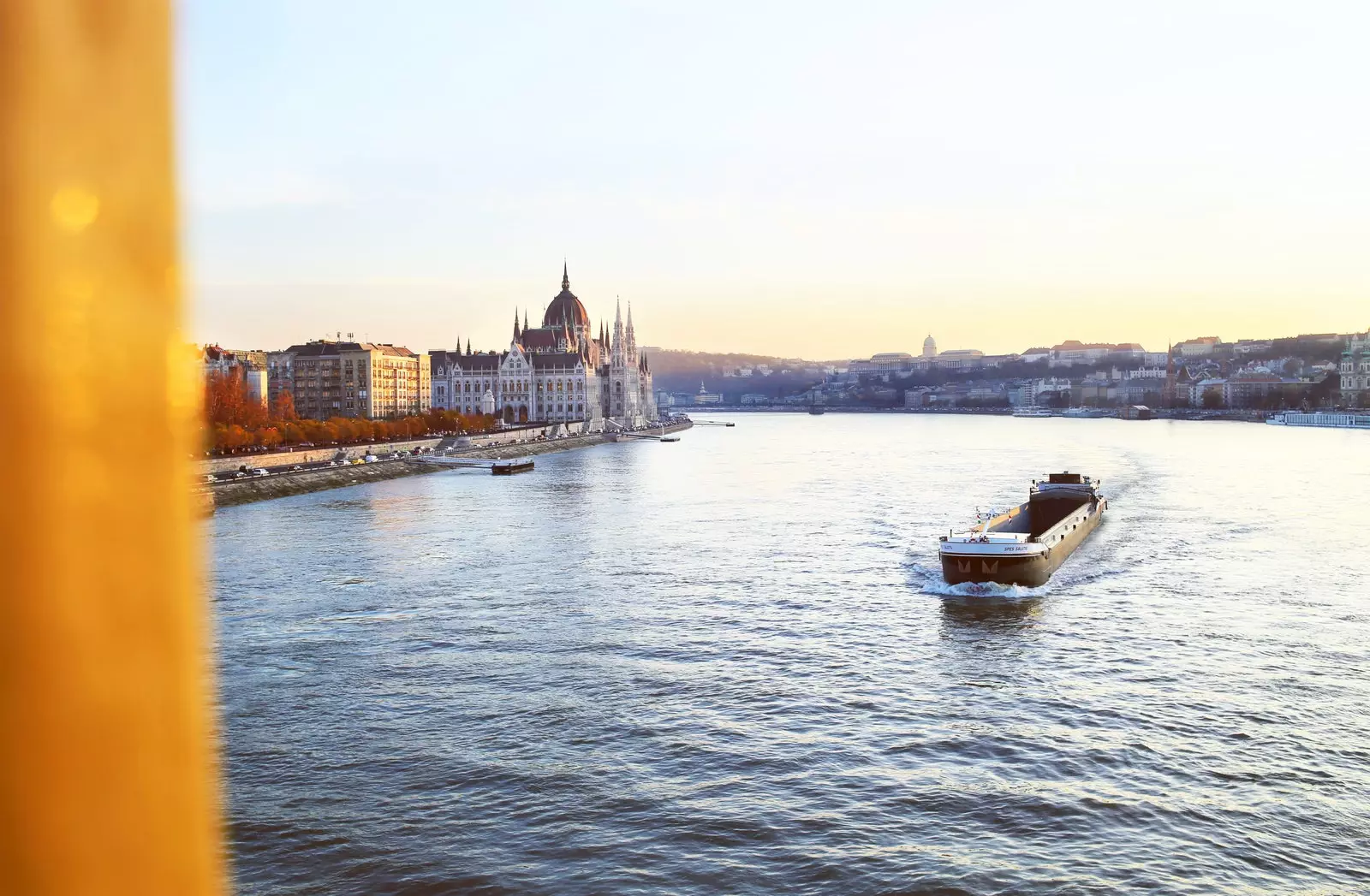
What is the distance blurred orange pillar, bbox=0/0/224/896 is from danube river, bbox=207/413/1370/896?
7941 mm

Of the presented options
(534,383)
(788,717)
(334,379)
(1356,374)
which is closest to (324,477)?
(788,717)

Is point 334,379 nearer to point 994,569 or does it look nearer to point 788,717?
point 994,569

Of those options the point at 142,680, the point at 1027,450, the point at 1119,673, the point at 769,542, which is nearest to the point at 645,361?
the point at 1027,450

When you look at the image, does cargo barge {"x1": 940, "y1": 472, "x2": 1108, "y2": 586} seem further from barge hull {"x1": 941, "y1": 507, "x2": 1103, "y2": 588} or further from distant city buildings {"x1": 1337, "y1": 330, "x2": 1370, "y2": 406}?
distant city buildings {"x1": 1337, "y1": 330, "x2": 1370, "y2": 406}

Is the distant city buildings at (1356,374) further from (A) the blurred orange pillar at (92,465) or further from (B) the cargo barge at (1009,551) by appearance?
(A) the blurred orange pillar at (92,465)

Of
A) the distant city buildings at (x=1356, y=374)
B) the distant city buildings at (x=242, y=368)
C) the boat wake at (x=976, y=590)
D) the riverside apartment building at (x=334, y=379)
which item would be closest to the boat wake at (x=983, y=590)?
the boat wake at (x=976, y=590)

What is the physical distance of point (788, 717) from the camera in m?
11.4

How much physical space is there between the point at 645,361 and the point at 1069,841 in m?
111

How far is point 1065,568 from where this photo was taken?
2152 centimetres

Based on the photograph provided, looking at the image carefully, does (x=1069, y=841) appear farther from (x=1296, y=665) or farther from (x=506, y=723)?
(x=1296, y=665)

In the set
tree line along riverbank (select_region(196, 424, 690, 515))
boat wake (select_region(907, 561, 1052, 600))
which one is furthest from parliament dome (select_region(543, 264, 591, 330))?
boat wake (select_region(907, 561, 1052, 600))

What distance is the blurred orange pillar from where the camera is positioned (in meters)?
0.43

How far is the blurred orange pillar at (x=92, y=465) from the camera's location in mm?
430

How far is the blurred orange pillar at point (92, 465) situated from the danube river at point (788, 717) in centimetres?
794
